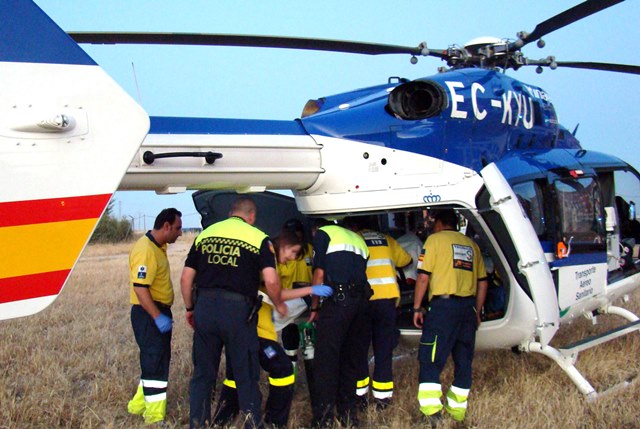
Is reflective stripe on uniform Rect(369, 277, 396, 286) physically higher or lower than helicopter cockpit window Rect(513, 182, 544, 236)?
lower

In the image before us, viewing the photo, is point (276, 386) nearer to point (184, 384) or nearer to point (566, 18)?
point (184, 384)

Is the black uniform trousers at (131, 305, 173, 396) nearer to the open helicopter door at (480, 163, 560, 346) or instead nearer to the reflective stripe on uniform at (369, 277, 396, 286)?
the reflective stripe on uniform at (369, 277, 396, 286)

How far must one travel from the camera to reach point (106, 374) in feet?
21.1

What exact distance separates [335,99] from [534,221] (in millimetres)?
2047

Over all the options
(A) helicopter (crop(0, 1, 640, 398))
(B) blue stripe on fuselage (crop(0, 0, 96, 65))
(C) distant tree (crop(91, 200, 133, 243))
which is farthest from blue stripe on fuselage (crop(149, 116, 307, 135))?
(C) distant tree (crop(91, 200, 133, 243))

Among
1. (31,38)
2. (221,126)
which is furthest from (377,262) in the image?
(31,38)

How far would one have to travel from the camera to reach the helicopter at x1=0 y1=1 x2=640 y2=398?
11.6ft

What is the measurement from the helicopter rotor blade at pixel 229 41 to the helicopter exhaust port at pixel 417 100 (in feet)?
2.44

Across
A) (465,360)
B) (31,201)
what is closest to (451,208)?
(465,360)

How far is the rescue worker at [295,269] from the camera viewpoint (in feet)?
19.1

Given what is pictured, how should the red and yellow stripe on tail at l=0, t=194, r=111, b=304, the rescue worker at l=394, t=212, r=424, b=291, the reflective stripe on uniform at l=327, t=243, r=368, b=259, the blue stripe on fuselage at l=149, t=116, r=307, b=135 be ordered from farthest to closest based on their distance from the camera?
the rescue worker at l=394, t=212, r=424, b=291
the reflective stripe on uniform at l=327, t=243, r=368, b=259
the blue stripe on fuselage at l=149, t=116, r=307, b=135
the red and yellow stripe on tail at l=0, t=194, r=111, b=304

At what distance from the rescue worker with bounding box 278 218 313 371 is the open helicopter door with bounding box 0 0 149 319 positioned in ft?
7.50

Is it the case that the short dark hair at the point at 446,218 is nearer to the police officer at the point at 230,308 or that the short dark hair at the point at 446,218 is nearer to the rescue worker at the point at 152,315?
the police officer at the point at 230,308

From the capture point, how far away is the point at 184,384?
20.1 ft
